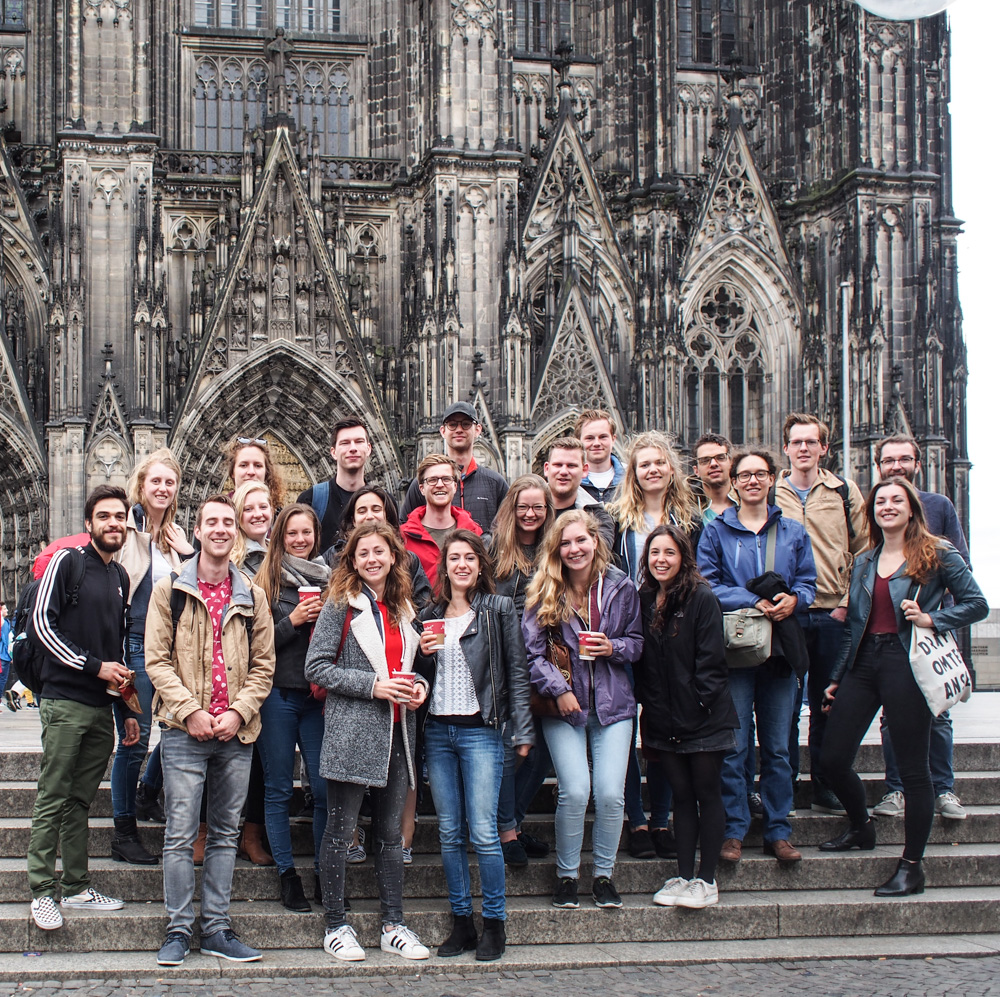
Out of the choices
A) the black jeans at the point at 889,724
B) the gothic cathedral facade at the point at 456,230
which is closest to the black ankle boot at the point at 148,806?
the black jeans at the point at 889,724

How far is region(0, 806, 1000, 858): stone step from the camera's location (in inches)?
270

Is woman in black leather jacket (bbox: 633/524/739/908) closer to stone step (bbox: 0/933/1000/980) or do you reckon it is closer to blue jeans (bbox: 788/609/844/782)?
stone step (bbox: 0/933/1000/980)

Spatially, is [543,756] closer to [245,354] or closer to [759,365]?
[245,354]

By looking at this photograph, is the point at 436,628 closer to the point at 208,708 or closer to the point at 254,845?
the point at 208,708

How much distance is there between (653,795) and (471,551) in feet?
5.93

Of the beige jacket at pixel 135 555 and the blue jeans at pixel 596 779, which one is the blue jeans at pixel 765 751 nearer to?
the blue jeans at pixel 596 779

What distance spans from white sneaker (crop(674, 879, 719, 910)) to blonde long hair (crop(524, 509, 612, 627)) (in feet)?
4.80

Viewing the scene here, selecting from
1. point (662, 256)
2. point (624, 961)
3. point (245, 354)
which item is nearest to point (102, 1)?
point (245, 354)

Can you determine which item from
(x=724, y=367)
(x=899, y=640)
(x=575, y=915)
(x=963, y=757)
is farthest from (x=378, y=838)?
(x=724, y=367)

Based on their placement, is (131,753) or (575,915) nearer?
(575,915)

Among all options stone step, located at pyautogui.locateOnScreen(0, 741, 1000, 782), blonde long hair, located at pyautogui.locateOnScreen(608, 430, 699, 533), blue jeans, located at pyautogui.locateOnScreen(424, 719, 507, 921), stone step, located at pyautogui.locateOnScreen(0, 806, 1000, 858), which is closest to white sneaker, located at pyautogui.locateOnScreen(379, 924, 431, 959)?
blue jeans, located at pyautogui.locateOnScreen(424, 719, 507, 921)

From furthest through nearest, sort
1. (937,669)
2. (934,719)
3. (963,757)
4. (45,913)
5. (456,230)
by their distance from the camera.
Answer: (456,230)
(963,757)
(934,719)
(937,669)
(45,913)

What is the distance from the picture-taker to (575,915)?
6.36 metres

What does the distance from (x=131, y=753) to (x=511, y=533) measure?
2.26 m
